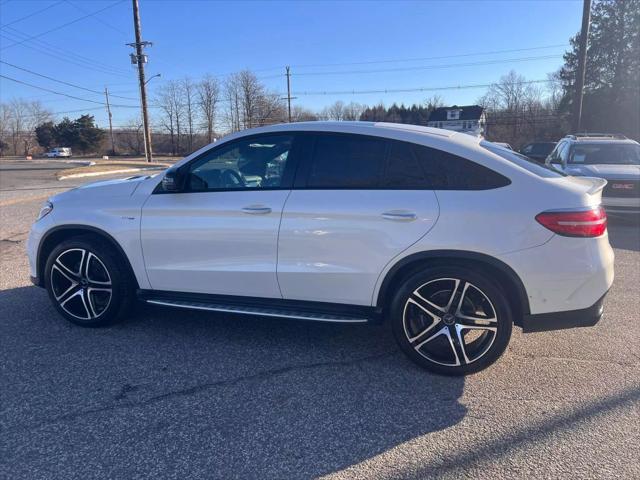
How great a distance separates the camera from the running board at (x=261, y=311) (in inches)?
138

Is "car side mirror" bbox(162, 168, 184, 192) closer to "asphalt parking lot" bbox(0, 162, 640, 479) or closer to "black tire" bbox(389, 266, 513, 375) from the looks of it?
"asphalt parking lot" bbox(0, 162, 640, 479)

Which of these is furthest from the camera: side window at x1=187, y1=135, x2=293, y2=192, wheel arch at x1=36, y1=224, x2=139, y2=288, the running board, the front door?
wheel arch at x1=36, y1=224, x2=139, y2=288

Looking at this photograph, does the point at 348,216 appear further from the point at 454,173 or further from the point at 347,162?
the point at 454,173

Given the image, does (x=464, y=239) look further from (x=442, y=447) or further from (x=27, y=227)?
(x=27, y=227)

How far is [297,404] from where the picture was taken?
121 inches

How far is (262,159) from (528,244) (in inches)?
81.6

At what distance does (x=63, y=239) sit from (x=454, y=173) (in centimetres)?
348

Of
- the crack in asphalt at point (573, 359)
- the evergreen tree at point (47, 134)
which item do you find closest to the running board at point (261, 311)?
the crack in asphalt at point (573, 359)

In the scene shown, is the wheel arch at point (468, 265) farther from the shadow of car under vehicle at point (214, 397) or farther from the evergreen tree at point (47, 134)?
the evergreen tree at point (47, 134)

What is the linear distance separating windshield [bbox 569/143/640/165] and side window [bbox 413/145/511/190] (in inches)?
318

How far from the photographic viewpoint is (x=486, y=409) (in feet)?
9.86

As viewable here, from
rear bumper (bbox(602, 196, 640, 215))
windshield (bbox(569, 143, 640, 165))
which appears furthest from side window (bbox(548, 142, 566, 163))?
rear bumper (bbox(602, 196, 640, 215))

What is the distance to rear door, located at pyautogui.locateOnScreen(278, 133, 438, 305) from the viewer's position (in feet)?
10.9

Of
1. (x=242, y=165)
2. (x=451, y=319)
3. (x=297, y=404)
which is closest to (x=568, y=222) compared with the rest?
(x=451, y=319)
